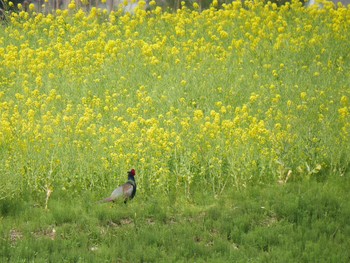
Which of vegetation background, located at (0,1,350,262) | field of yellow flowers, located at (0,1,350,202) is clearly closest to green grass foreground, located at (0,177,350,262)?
vegetation background, located at (0,1,350,262)

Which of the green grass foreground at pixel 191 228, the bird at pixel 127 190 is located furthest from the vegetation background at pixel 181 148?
the bird at pixel 127 190

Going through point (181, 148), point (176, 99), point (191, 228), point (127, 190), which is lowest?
point (191, 228)

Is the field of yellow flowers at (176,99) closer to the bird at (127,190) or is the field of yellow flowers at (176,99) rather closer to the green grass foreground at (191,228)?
the green grass foreground at (191,228)

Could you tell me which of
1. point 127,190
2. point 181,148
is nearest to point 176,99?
point 181,148

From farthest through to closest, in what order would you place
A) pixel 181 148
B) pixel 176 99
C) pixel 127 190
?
pixel 176 99
pixel 181 148
pixel 127 190

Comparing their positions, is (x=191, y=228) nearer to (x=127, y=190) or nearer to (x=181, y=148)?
(x=127, y=190)

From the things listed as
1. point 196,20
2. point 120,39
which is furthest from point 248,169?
point 196,20

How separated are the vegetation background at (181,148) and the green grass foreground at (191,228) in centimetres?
2

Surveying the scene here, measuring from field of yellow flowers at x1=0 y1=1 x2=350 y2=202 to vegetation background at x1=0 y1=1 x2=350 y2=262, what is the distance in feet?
0.10

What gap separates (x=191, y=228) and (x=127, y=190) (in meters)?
0.93

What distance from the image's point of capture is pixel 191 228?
8688mm

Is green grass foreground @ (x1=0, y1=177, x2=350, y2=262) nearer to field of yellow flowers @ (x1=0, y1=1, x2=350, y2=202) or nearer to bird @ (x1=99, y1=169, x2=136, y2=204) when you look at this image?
bird @ (x1=99, y1=169, x2=136, y2=204)

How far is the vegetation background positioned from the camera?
854 centimetres

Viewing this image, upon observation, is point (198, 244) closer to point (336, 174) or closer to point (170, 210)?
point (170, 210)
